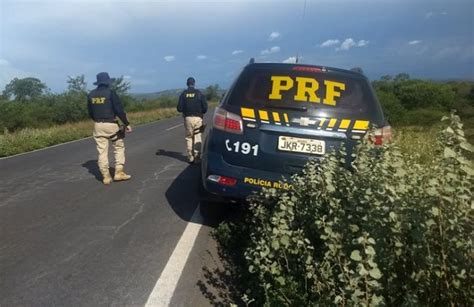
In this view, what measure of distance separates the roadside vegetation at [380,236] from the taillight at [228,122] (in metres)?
1.06

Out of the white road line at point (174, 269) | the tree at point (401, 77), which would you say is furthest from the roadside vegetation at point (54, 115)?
the tree at point (401, 77)

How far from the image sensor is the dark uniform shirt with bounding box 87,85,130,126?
25.8 feet

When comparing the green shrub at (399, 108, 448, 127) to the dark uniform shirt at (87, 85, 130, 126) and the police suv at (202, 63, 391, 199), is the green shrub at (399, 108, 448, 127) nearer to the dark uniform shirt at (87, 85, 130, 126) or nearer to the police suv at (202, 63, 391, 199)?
the dark uniform shirt at (87, 85, 130, 126)

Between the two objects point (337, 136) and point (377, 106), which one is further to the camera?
point (377, 106)

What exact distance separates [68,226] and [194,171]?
3.96 m

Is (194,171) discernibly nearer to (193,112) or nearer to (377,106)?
(193,112)

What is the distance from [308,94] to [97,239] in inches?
118

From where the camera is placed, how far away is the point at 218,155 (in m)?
4.76

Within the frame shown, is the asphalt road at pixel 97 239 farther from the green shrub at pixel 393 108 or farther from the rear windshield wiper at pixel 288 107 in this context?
the green shrub at pixel 393 108

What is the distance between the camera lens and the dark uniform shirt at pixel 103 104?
786cm

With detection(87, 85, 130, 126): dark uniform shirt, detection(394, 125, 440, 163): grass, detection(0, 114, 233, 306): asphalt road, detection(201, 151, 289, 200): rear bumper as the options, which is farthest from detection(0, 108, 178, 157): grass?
detection(394, 125, 440, 163): grass

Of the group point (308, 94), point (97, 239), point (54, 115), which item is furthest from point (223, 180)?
point (54, 115)

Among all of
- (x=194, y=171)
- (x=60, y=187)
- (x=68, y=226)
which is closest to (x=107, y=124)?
(x=60, y=187)

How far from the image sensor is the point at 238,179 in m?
4.64
